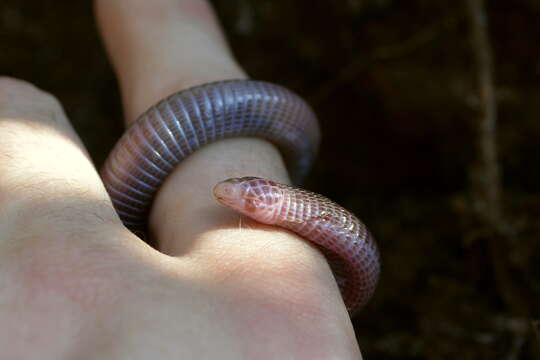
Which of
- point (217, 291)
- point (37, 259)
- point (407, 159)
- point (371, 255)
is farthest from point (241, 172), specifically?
point (407, 159)

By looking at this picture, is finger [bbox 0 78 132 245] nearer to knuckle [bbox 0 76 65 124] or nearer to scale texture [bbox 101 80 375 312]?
knuckle [bbox 0 76 65 124]

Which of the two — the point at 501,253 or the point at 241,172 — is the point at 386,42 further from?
the point at 241,172

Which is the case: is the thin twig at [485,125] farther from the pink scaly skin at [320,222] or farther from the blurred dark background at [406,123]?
the pink scaly skin at [320,222]

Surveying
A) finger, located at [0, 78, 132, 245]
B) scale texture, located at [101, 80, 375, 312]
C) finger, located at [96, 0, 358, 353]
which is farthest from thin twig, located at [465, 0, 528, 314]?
finger, located at [0, 78, 132, 245]

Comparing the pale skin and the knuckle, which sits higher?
the knuckle

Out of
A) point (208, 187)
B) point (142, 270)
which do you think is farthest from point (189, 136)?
point (142, 270)

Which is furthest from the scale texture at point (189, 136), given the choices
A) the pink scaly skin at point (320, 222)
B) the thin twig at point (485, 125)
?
the thin twig at point (485, 125)

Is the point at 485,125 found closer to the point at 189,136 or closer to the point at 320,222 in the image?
the point at 320,222
